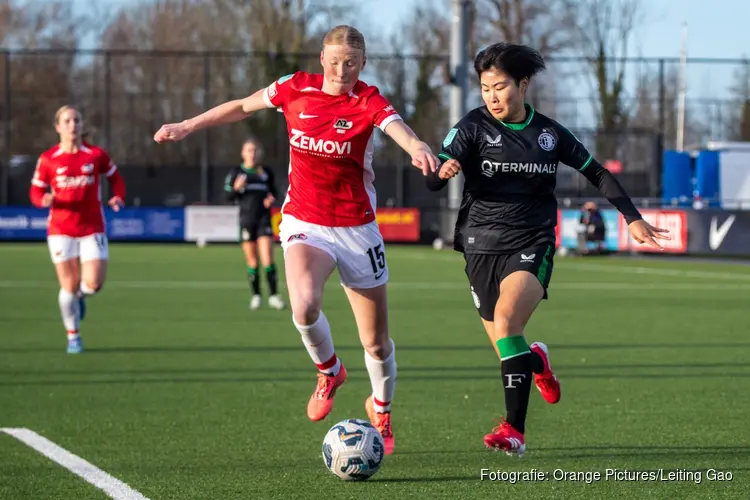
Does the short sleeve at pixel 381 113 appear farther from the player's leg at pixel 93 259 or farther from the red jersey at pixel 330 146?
the player's leg at pixel 93 259

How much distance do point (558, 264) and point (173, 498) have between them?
23236 millimetres

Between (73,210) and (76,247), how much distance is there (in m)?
0.37

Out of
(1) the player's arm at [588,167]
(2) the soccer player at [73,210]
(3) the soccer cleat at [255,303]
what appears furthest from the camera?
(3) the soccer cleat at [255,303]

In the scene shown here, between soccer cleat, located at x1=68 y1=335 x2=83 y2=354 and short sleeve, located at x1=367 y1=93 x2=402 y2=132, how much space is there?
20.4 feet

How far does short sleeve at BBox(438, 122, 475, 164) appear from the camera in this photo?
22.9 ft

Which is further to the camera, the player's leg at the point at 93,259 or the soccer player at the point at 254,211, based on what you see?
the soccer player at the point at 254,211

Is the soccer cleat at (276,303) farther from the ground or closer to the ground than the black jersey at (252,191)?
closer to the ground

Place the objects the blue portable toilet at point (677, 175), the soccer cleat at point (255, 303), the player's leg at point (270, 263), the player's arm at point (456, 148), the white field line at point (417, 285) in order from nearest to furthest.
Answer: the player's arm at point (456, 148) → the player's leg at point (270, 263) → the soccer cleat at point (255, 303) → the white field line at point (417, 285) → the blue portable toilet at point (677, 175)

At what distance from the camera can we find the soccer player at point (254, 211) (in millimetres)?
17219

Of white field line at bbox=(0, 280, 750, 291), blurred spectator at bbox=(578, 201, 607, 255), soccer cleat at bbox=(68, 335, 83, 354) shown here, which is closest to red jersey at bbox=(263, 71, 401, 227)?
soccer cleat at bbox=(68, 335, 83, 354)

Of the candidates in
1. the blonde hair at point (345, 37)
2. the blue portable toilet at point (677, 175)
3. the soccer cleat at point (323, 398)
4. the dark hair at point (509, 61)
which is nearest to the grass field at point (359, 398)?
the soccer cleat at point (323, 398)

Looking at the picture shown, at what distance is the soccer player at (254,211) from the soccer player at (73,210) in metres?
4.89

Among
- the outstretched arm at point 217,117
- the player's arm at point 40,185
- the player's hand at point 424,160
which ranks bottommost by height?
the player's arm at point 40,185

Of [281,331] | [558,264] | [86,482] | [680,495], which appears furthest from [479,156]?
[558,264]
